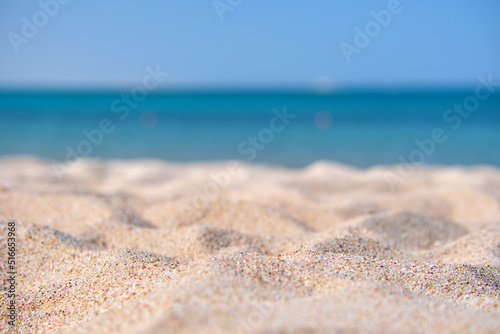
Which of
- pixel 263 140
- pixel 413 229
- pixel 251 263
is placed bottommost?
pixel 263 140

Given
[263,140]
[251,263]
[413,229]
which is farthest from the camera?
[263,140]

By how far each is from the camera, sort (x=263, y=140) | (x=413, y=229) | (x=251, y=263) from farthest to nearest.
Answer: (x=263, y=140), (x=413, y=229), (x=251, y=263)

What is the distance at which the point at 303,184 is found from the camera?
21.6 ft

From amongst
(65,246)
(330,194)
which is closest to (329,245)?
(65,246)

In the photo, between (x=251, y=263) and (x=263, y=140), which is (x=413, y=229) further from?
(x=263, y=140)

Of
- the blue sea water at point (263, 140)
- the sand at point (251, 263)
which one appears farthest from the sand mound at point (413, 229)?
the blue sea water at point (263, 140)

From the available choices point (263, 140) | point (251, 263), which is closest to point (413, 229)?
point (251, 263)

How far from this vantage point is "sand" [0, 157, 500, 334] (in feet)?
5.85

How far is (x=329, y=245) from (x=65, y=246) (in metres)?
1.84

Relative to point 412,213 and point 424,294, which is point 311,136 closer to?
point 412,213

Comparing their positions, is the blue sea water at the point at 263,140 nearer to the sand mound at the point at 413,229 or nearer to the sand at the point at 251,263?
the sand at the point at 251,263

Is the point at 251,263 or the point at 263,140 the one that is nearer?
the point at 251,263

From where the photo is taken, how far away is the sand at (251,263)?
1783 mm

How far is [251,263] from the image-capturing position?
231 cm
